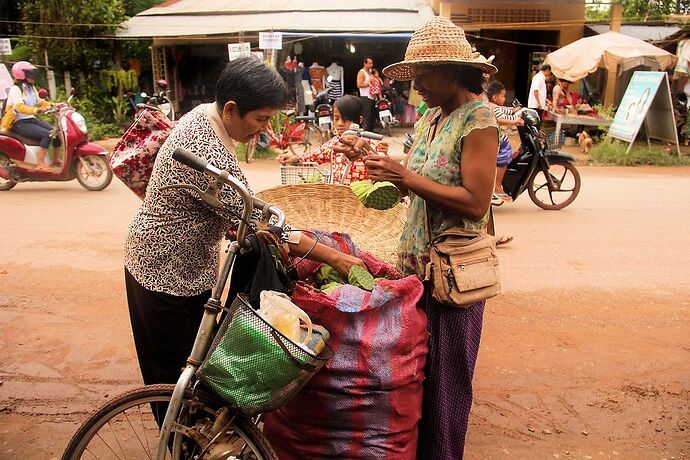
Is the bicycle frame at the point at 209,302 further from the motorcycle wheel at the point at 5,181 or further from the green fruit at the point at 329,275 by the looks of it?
the motorcycle wheel at the point at 5,181

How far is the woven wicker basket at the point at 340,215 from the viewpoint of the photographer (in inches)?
115

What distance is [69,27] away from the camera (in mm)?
15188

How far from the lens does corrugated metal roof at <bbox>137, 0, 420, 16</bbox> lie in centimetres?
1683

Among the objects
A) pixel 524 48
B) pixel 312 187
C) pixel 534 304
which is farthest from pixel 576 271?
pixel 524 48

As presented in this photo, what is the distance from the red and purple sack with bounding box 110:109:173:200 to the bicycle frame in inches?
27.9

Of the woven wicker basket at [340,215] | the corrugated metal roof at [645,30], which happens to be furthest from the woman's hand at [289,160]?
the corrugated metal roof at [645,30]

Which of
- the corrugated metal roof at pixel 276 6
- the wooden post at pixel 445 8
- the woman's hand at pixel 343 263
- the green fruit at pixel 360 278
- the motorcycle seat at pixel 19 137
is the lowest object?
the motorcycle seat at pixel 19 137

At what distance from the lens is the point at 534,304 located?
470 cm

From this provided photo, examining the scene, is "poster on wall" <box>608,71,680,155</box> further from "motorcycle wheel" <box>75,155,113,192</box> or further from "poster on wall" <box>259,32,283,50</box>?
"motorcycle wheel" <box>75,155,113,192</box>

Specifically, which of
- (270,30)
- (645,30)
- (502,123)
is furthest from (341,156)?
(645,30)

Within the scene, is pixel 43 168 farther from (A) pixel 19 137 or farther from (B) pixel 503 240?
(B) pixel 503 240

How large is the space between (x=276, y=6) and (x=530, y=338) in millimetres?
15163

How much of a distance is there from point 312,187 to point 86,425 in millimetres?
1383

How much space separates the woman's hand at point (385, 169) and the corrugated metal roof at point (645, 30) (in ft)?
54.8
